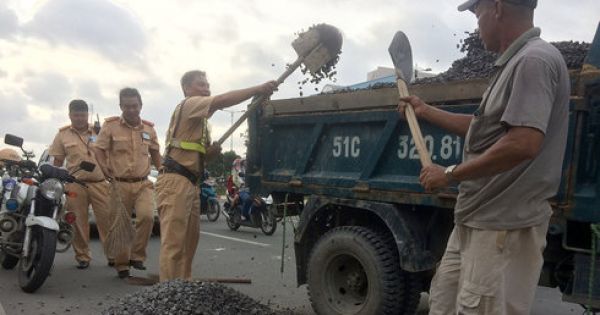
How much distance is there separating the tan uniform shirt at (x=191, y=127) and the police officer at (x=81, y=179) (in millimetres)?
2311

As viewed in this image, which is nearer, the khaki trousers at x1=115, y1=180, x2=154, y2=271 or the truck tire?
the truck tire

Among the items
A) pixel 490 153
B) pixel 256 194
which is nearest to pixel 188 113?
pixel 256 194

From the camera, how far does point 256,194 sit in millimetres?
5488

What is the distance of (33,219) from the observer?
19.3 ft

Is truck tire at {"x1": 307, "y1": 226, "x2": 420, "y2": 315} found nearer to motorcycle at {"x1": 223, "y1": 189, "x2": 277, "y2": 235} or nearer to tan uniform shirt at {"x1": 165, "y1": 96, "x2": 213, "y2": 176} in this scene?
tan uniform shirt at {"x1": 165, "y1": 96, "x2": 213, "y2": 176}

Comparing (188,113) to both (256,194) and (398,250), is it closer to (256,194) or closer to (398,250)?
(256,194)

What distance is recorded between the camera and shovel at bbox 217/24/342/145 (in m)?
4.94

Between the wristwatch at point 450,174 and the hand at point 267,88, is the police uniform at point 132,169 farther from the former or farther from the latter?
the wristwatch at point 450,174

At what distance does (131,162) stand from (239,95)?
8.56ft

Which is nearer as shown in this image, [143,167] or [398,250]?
[398,250]

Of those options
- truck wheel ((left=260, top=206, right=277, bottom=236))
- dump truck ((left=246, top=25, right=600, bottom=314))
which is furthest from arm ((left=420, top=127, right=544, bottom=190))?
truck wheel ((left=260, top=206, right=277, bottom=236))

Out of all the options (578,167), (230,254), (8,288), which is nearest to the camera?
(578,167)

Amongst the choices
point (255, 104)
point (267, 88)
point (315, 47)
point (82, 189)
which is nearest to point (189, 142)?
point (255, 104)

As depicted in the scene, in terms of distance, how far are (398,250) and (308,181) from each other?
42.1 inches
